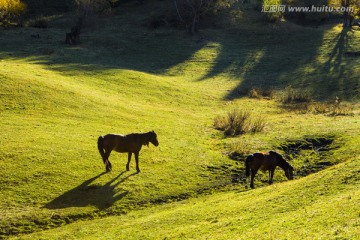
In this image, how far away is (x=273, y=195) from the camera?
20.5 m

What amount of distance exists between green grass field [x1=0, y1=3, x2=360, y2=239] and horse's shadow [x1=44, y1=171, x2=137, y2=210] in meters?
0.06

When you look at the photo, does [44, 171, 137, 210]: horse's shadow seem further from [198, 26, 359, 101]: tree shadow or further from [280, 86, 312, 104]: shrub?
[280, 86, 312, 104]: shrub

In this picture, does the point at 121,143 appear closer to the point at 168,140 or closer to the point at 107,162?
the point at 107,162

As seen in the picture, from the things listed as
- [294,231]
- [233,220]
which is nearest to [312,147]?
[233,220]

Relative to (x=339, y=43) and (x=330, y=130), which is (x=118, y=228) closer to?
(x=330, y=130)

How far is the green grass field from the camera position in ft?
61.8

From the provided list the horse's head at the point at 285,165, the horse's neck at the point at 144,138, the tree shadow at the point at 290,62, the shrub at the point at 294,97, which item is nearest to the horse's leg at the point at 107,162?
the horse's neck at the point at 144,138

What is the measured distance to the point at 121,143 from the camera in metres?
26.2

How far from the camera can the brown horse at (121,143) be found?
84.2 ft

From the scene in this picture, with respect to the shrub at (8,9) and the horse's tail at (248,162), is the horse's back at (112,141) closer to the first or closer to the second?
the horse's tail at (248,162)

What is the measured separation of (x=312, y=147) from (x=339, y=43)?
166 ft

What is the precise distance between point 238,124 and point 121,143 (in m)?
14.5

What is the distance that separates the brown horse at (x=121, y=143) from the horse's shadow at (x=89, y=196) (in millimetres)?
1958

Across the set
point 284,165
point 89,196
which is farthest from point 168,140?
point 89,196
